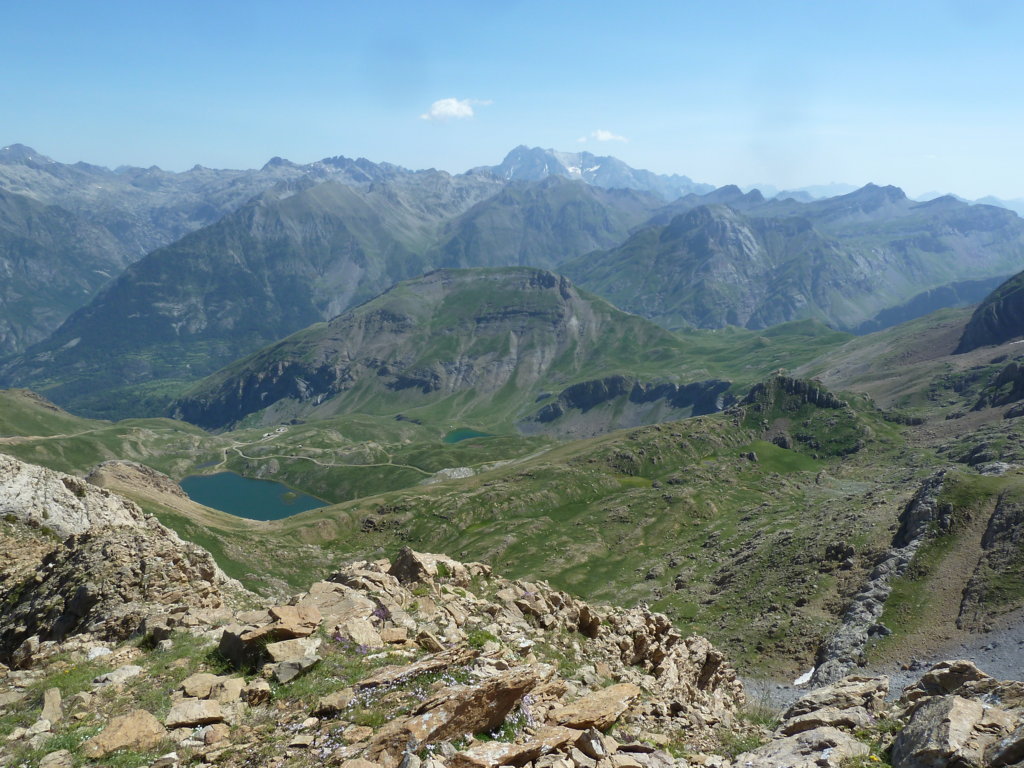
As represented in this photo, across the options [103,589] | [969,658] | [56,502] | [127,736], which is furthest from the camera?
[969,658]

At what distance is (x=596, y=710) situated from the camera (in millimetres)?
25516

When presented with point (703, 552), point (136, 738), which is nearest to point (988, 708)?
point (136, 738)

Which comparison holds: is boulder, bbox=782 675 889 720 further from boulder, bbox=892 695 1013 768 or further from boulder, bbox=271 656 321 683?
boulder, bbox=271 656 321 683

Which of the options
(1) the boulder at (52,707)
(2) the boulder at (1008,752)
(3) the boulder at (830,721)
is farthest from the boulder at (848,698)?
(1) the boulder at (52,707)

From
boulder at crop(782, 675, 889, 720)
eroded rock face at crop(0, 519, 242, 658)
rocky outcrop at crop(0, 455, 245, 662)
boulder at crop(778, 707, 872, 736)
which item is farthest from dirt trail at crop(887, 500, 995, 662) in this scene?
eroded rock face at crop(0, 519, 242, 658)

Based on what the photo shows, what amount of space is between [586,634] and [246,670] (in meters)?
24.2

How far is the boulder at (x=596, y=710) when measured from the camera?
24.1 m

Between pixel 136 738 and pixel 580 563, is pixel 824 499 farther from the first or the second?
pixel 136 738

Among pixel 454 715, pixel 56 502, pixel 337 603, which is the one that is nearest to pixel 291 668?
pixel 454 715

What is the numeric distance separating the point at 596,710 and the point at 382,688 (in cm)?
866

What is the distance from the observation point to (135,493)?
182 meters

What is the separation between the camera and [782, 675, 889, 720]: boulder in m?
35.6

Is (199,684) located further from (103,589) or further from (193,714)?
(103,589)

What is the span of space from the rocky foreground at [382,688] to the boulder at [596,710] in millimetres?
96
